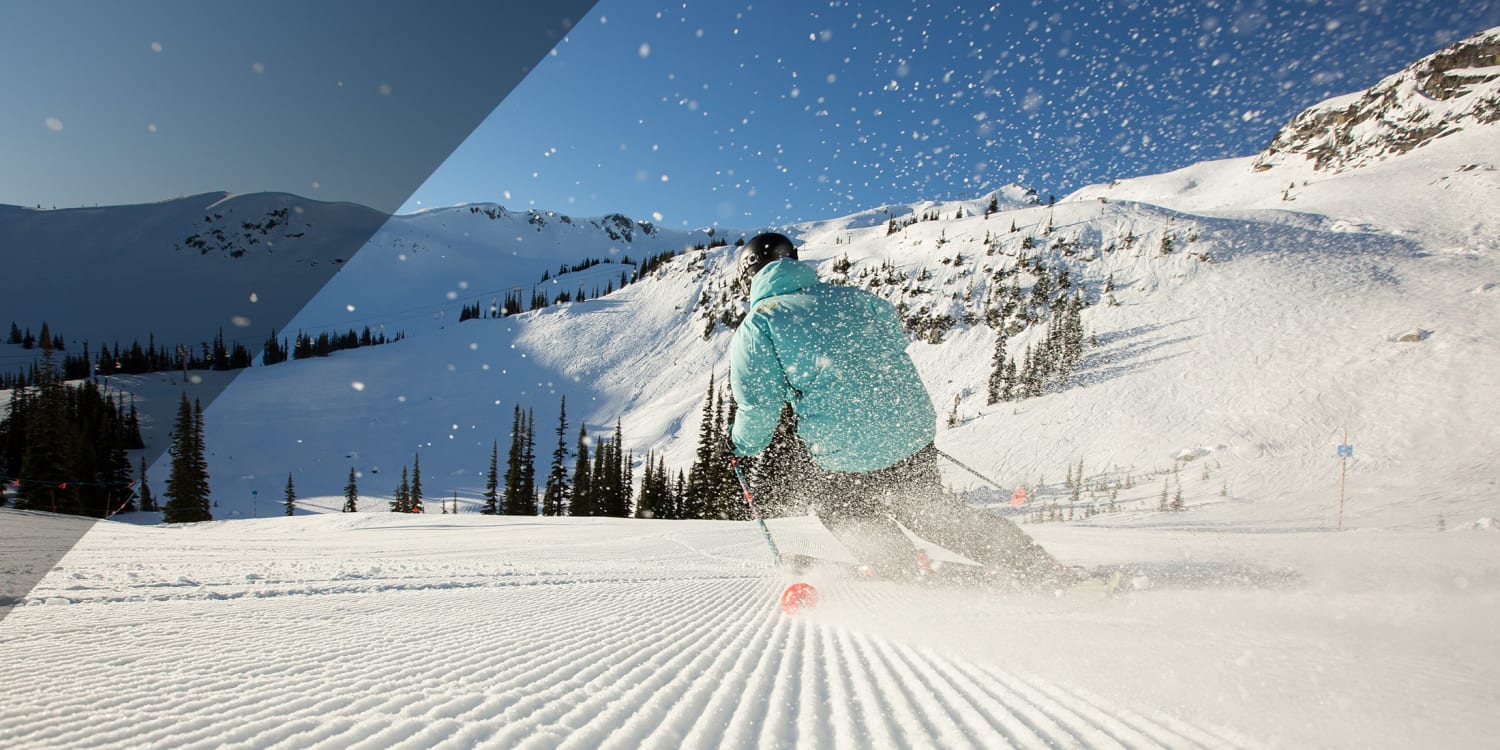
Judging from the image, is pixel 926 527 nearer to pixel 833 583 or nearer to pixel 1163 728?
pixel 833 583

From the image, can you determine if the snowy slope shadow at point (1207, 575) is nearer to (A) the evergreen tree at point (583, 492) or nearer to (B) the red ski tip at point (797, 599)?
(B) the red ski tip at point (797, 599)

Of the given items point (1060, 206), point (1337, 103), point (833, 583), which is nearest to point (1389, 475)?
point (833, 583)

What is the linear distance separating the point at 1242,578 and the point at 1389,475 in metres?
27.9

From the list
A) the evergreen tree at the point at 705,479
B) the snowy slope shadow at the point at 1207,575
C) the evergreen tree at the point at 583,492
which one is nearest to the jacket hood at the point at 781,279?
the snowy slope shadow at the point at 1207,575

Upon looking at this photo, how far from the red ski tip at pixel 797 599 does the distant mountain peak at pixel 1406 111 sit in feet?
488

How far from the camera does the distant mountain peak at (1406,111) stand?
326 ft

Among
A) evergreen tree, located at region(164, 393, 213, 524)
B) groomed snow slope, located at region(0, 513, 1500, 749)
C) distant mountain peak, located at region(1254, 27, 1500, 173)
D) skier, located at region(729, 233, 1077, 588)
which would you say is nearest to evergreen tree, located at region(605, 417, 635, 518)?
evergreen tree, located at region(164, 393, 213, 524)

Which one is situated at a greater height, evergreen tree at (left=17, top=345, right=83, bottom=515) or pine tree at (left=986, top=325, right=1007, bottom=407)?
pine tree at (left=986, top=325, right=1007, bottom=407)

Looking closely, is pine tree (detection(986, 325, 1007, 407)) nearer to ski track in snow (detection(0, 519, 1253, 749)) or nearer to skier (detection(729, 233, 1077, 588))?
skier (detection(729, 233, 1077, 588))

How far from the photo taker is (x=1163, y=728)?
4.40 ft

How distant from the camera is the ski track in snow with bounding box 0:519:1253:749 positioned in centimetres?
133

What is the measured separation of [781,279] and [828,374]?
0.69 meters

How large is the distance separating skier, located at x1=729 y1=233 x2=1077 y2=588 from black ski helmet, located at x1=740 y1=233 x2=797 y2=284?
0.25 meters

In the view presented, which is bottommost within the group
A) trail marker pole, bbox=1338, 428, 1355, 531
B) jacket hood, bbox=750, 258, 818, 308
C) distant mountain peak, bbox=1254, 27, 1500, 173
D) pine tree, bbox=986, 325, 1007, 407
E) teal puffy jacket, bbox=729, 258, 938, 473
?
trail marker pole, bbox=1338, 428, 1355, 531
